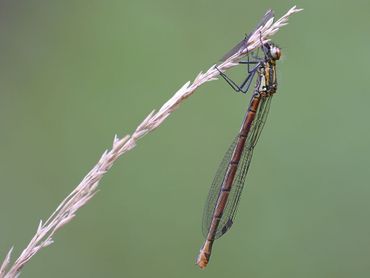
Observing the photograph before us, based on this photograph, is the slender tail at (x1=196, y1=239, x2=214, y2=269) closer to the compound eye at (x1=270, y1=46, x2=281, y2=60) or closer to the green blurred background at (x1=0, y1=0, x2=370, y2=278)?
the compound eye at (x1=270, y1=46, x2=281, y2=60)

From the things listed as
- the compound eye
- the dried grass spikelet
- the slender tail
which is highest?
the dried grass spikelet

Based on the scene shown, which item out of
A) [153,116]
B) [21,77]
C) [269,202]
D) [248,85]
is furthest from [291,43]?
[153,116]

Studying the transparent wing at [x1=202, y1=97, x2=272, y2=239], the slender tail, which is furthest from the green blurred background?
the slender tail

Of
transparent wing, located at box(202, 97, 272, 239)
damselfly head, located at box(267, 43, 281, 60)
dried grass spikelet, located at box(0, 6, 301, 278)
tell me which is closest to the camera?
dried grass spikelet, located at box(0, 6, 301, 278)

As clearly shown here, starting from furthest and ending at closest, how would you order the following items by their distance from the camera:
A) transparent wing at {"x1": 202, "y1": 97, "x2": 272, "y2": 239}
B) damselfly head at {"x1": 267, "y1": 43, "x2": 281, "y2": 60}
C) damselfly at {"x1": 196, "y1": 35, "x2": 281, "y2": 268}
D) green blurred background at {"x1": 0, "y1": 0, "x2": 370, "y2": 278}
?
1. green blurred background at {"x1": 0, "y1": 0, "x2": 370, "y2": 278}
2. transparent wing at {"x1": 202, "y1": 97, "x2": 272, "y2": 239}
3. damselfly at {"x1": 196, "y1": 35, "x2": 281, "y2": 268}
4. damselfly head at {"x1": 267, "y1": 43, "x2": 281, "y2": 60}

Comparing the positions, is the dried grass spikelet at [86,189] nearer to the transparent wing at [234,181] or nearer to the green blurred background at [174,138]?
the transparent wing at [234,181]

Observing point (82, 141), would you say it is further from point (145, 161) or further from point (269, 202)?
point (269, 202)

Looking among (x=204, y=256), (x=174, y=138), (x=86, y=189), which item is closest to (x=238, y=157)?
(x=204, y=256)
